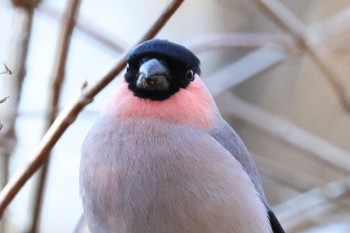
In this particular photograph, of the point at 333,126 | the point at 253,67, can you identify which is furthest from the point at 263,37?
the point at 333,126

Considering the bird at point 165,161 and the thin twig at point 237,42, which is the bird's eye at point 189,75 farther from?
the thin twig at point 237,42

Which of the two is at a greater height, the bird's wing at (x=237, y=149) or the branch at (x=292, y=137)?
the branch at (x=292, y=137)

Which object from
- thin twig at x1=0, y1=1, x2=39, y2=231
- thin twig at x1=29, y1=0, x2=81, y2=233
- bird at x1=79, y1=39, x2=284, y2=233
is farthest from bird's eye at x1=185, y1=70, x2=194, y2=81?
thin twig at x1=0, y1=1, x2=39, y2=231

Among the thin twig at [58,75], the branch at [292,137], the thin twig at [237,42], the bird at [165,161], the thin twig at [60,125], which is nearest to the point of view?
the thin twig at [60,125]

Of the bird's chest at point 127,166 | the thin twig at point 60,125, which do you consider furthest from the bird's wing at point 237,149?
the thin twig at point 60,125

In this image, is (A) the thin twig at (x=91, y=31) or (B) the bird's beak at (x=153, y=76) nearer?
(B) the bird's beak at (x=153, y=76)

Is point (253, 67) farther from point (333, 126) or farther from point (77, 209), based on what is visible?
point (77, 209)
